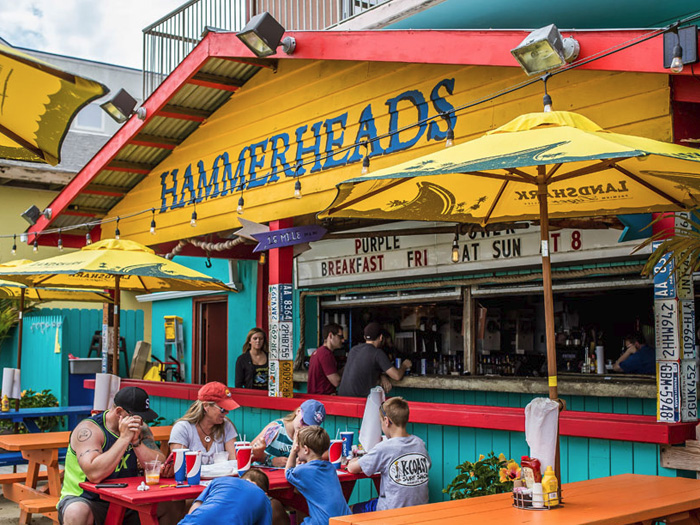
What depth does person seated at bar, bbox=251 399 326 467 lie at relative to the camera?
596cm

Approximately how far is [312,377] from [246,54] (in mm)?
3736

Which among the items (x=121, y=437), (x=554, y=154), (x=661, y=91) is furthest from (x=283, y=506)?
(x=661, y=91)

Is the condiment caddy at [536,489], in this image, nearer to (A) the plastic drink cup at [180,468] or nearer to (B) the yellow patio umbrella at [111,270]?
(A) the plastic drink cup at [180,468]

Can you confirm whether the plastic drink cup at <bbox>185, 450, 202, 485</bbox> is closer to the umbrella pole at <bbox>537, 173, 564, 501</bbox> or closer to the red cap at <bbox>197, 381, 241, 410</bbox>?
the red cap at <bbox>197, 381, 241, 410</bbox>

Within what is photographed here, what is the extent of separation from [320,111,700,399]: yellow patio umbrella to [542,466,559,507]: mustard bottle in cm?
42

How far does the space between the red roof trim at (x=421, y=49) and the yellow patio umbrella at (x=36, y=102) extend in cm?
317

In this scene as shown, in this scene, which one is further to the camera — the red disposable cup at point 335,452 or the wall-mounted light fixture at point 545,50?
the red disposable cup at point 335,452

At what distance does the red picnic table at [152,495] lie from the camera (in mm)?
5020

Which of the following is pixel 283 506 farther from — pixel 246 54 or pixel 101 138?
pixel 101 138

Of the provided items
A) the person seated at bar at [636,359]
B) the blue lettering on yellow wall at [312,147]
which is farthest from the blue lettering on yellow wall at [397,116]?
the person seated at bar at [636,359]

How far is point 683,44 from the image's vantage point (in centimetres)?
472

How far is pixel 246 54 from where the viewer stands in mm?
8344

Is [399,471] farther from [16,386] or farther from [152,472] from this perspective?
[16,386]

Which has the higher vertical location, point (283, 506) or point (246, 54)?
point (246, 54)
